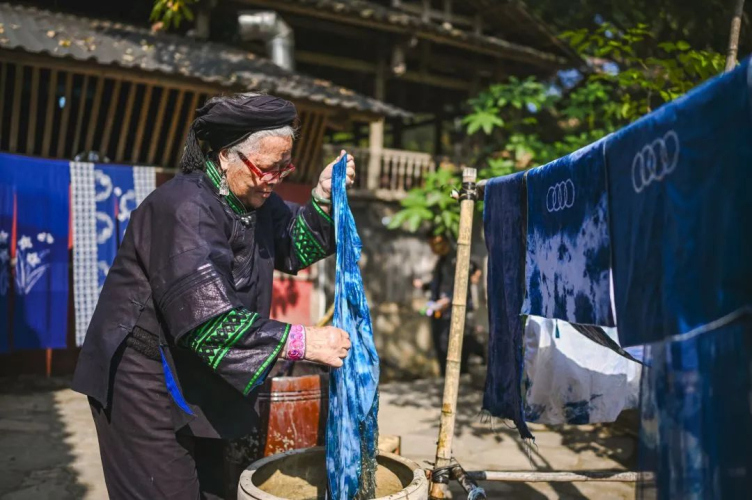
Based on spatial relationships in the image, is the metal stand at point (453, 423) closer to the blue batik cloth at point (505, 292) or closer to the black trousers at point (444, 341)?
the blue batik cloth at point (505, 292)

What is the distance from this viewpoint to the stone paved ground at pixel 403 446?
14.7ft

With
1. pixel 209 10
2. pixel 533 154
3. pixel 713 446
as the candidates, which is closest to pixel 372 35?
pixel 209 10

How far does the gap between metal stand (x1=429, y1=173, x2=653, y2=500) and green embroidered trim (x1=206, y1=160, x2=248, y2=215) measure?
1.44 meters

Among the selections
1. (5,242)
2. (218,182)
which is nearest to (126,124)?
(5,242)

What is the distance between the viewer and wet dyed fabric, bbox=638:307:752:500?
4.89 feet

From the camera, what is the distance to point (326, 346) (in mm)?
2266

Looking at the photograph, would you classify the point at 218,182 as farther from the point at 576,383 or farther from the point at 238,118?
the point at 576,383

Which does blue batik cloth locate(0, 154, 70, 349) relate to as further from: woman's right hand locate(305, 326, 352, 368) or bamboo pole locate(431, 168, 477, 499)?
woman's right hand locate(305, 326, 352, 368)

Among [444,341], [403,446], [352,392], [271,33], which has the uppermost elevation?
[271,33]

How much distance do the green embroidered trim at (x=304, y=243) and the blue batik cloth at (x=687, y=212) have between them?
1.45 meters

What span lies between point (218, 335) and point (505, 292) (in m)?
1.79

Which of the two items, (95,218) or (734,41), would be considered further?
(95,218)

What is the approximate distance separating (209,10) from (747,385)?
947 cm

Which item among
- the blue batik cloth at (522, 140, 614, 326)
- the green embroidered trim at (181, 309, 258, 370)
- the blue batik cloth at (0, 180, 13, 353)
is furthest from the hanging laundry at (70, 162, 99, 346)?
the blue batik cloth at (522, 140, 614, 326)
